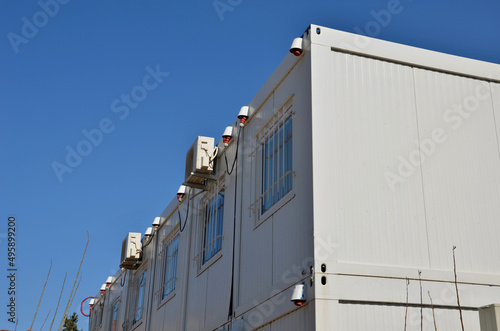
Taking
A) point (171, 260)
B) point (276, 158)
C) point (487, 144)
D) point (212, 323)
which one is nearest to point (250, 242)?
point (276, 158)

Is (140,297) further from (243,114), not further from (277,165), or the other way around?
(277,165)

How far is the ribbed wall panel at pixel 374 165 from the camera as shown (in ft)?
24.4

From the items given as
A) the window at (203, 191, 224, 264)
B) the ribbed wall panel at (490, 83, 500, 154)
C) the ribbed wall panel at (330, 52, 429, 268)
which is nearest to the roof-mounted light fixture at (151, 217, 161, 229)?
the window at (203, 191, 224, 264)

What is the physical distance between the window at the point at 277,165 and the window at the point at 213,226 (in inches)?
78.4

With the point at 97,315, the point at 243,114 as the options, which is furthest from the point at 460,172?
the point at 97,315

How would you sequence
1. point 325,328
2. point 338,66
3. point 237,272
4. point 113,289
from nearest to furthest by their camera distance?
1. point 325,328
2. point 338,66
3. point 237,272
4. point 113,289

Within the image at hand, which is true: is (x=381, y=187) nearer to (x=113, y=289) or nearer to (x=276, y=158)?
(x=276, y=158)

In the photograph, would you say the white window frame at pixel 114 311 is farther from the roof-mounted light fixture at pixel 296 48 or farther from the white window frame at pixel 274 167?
the roof-mounted light fixture at pixel 296 48

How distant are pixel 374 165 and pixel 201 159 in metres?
4.27

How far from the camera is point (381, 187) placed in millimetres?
7742

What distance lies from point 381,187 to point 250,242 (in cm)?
242

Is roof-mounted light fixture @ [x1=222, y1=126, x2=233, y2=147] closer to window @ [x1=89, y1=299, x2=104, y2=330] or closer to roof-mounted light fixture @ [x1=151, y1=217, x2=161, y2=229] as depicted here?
roof-mounted light fixture @ [x1=151, y1=217, x2=161, y2=229]

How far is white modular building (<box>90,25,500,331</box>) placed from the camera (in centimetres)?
719

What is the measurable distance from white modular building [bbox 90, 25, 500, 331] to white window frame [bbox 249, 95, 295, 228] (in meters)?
0.03
